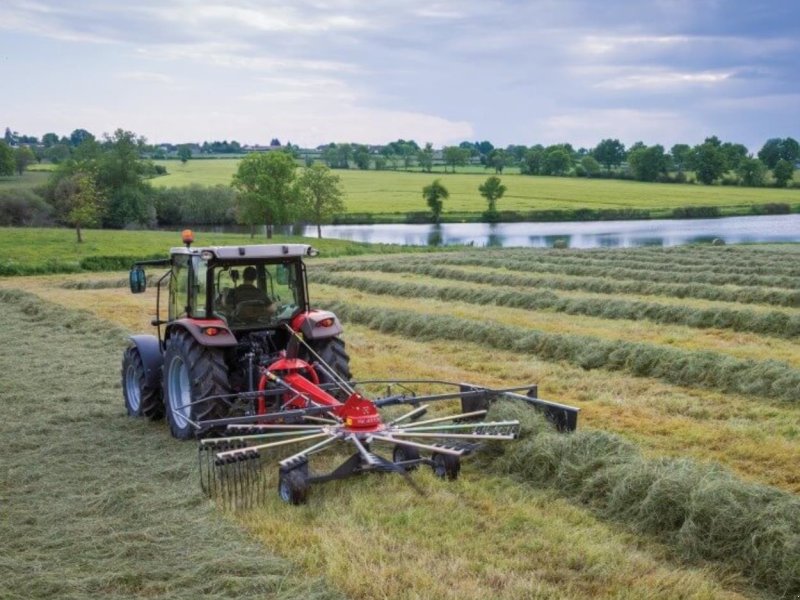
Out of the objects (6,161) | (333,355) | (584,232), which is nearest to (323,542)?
(333,355)

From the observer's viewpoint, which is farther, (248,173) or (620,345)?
(248,173)

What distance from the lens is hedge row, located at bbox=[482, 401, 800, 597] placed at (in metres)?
5.43

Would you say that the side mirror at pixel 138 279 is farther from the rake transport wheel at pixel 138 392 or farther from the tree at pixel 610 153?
the tree at pixel 610 153

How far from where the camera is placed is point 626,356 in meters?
12.1

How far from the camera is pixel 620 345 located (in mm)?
12477

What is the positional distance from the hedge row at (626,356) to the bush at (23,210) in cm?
4763

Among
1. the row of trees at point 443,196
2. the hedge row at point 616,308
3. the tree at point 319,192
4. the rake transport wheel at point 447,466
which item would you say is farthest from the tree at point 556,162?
the rake transport wheel at point 447,466

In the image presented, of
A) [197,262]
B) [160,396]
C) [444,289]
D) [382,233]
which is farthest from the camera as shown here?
[382,233]

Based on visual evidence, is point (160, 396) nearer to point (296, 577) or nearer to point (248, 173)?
point (296, 577)

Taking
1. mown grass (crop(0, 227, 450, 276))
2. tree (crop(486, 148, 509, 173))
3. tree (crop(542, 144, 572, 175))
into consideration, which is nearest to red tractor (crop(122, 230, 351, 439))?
mown grass (crop(0, 227, 450, 276))

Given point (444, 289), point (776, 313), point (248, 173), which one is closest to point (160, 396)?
point (776, 313)

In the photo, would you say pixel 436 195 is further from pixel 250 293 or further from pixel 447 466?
pixel 447 466

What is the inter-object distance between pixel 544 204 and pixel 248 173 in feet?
103

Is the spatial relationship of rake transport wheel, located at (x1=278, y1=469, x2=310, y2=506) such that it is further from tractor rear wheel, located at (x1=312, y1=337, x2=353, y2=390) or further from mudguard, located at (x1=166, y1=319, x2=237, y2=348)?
tractor rear wheel, located at (x1=312, y1=337, x2=353, y2=390)
